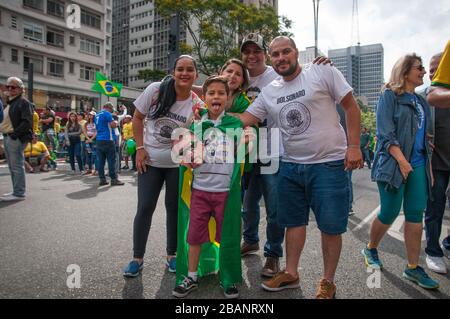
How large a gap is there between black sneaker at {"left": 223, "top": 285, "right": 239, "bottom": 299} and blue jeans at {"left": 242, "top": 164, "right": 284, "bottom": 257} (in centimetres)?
65

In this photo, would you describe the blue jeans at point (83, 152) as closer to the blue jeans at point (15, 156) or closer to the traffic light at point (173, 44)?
the traffic light at point (173, 44)

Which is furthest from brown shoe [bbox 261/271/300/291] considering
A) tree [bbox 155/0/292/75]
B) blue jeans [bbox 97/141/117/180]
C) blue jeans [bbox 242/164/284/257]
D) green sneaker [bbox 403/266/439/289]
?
tree [bbox 155/0/292/75]

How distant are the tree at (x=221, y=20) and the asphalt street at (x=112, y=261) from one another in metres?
21.3

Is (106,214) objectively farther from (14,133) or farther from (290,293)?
(290,293)

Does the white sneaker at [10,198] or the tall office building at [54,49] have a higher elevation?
the tall office building at [54,49]

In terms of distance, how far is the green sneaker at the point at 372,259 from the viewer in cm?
322

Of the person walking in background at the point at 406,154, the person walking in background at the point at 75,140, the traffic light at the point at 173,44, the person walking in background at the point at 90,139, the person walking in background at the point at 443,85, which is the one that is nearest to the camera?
the person walking in background at the point at 443,85

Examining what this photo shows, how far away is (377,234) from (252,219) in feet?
4.03

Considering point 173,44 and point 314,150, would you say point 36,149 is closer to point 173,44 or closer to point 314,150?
point 173,44

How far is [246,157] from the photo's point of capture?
3004 mm

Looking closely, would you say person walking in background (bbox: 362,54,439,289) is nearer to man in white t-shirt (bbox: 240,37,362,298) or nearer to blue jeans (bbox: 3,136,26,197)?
man in white t-shirt (bbox: 240,37,362,298)

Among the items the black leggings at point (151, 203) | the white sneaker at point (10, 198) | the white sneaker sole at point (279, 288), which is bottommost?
the white sneaker sole at point (279, 288)

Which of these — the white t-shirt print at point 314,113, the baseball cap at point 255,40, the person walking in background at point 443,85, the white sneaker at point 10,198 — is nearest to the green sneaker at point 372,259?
the white t-shirt print at point 314,113
